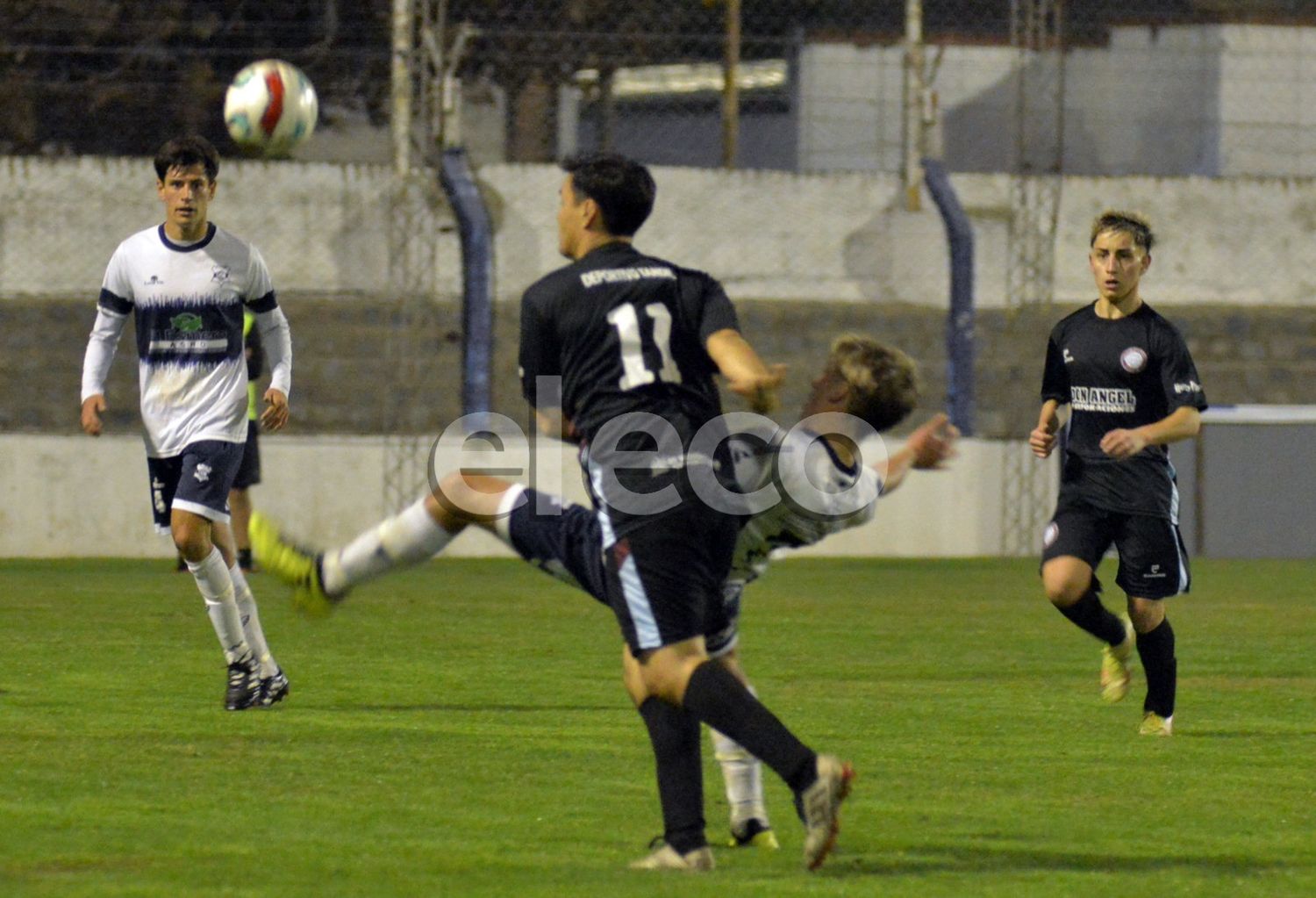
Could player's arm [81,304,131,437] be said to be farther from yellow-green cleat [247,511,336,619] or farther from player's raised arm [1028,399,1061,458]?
player's raised arm [1028,399,1061,458]

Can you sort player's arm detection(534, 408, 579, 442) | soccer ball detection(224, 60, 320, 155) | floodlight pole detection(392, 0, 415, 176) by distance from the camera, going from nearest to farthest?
player's arm detection(534, 408, 579, 442)
soccer ball detection(224, 60, 320, 155)
floodlight pole detection(392, 0, 415, 176)

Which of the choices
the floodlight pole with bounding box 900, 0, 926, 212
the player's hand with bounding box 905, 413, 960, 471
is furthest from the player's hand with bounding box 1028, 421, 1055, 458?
the floodlight pole with bounding box 900, 0, 926, 212

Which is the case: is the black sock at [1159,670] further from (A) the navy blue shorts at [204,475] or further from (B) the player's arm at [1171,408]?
(A) the navy blue shorts at [204,475]

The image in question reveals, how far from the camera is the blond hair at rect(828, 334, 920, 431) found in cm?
563

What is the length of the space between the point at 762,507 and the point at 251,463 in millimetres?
10725

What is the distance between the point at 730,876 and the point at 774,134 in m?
21.8

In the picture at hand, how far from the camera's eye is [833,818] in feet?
17.6

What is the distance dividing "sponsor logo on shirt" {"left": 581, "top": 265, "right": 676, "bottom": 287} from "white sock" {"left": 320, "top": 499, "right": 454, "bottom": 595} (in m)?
0.88

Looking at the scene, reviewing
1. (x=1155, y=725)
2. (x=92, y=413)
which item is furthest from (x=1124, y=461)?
(x=92, y=413)

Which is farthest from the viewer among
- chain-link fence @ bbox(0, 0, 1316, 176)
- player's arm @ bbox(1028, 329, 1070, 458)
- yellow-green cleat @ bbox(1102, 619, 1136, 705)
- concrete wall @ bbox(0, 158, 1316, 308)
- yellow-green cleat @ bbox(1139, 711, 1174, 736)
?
chain-link fence @ bbox(0, 0, 1316, 176)

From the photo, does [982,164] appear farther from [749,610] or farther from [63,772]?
[63,772]

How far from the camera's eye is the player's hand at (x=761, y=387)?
5.34 m

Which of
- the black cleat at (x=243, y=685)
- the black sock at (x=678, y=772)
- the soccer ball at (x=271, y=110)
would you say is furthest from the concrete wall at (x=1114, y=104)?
the black sock at (x=678, y=772)

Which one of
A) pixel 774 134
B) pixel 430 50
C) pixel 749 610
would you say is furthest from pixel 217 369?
pixel 774 134
